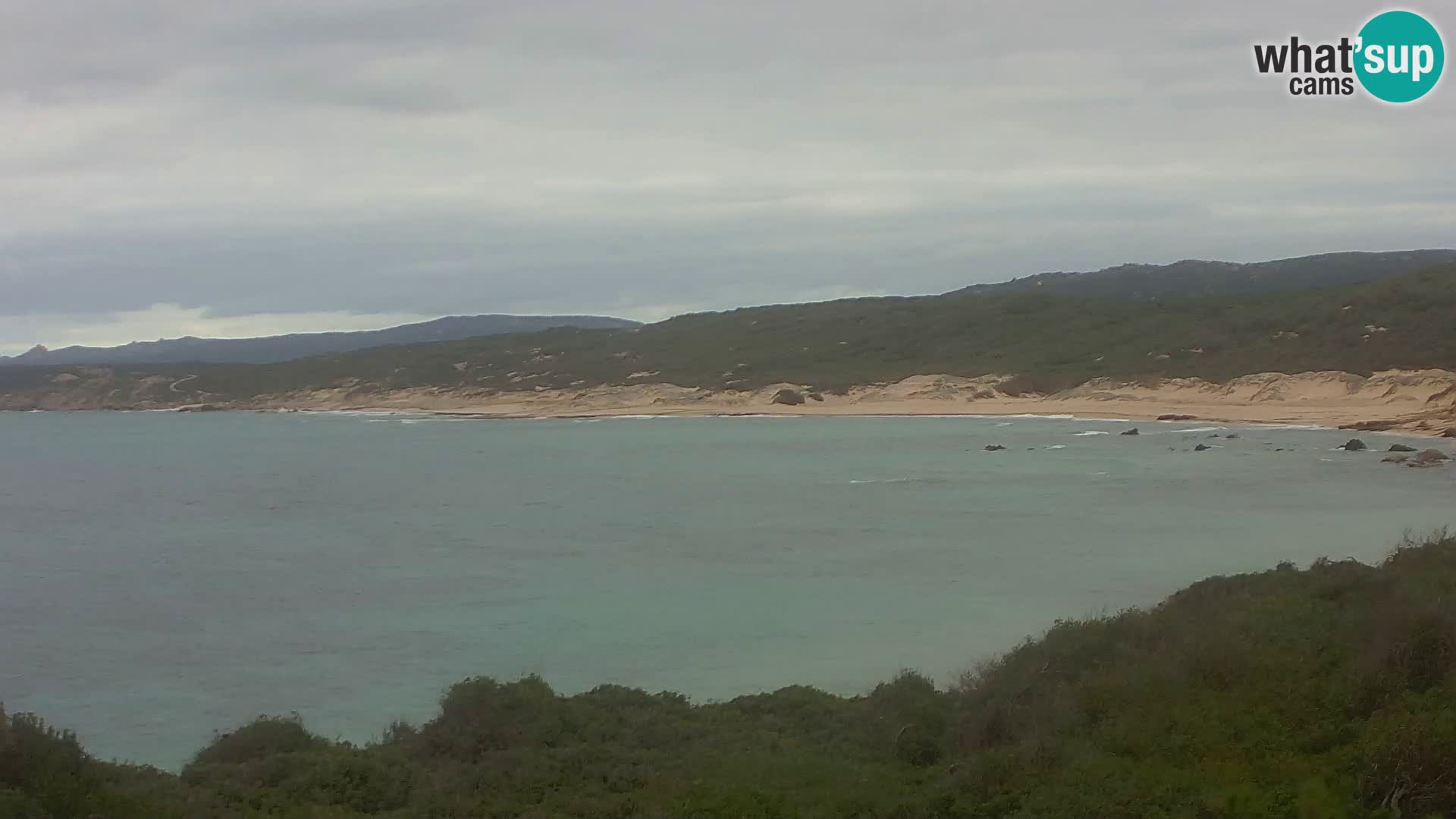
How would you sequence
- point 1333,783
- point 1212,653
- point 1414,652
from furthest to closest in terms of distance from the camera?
1. point 1212,653
2. point 1414,652
3. point 1333,783

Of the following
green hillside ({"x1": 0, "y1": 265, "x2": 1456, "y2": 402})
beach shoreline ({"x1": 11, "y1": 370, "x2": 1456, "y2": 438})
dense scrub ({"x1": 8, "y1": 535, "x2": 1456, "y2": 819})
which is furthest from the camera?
green hillside ({"x1": 0, "y1": 265, "x2": 1456, "y2": 402})

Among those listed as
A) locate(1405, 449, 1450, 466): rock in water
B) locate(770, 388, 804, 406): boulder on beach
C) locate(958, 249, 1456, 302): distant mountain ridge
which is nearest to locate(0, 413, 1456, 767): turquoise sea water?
locate(1405, 449, 1450, 466): rock in water

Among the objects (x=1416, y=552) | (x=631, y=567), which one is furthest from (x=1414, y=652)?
(x=631, y=567)

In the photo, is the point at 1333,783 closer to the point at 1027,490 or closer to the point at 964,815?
the point at 964,815

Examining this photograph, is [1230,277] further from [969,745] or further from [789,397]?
[969,745]

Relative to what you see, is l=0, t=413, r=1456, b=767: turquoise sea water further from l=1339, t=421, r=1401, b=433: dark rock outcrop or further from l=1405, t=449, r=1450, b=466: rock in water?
l=1405, t=449, r=1450, b=466: rock in water

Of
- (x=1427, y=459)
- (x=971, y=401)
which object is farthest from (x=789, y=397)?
(x=1427, y=459)
